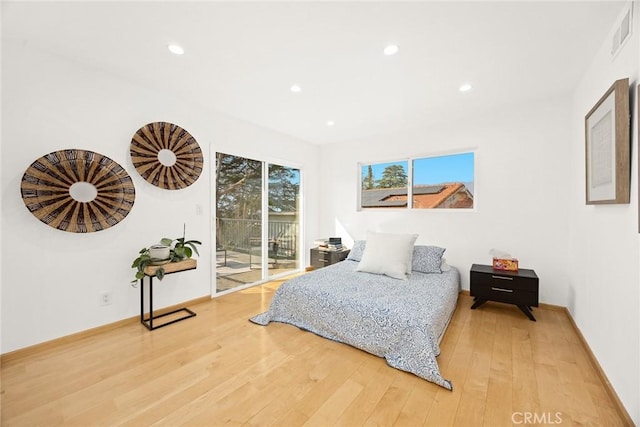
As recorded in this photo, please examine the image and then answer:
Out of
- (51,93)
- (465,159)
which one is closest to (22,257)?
(51,93)

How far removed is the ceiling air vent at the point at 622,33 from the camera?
62.9 inches

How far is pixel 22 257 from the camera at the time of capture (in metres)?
2.11

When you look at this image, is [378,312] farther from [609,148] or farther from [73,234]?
[73,234]

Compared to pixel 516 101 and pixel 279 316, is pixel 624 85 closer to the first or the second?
pixel 516 101

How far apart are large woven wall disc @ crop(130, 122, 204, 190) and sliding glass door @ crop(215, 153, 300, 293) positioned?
398 millimetres

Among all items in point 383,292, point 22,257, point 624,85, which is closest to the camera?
point 624,85

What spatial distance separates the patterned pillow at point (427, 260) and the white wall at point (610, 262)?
1.27 m

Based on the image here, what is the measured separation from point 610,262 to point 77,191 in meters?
4.21

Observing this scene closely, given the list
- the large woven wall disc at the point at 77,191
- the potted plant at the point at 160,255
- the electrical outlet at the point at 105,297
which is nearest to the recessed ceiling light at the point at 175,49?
the large woven wall disc at the point at 77,191

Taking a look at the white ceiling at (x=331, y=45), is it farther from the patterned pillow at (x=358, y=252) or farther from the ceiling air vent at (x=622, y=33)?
the patterned pillow at (x=358, y=252)

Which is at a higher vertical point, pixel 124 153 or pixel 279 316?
pixel 124 153

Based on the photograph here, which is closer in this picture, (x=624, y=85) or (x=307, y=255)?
(x=624, y=85)

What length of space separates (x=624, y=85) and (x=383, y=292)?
219cm

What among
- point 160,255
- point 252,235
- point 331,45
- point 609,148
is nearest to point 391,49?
point 331,45
